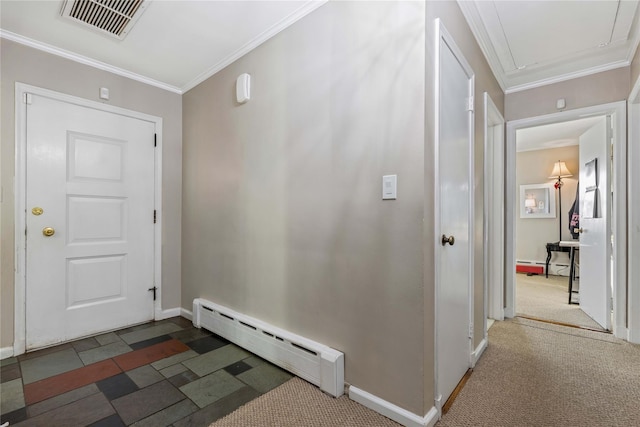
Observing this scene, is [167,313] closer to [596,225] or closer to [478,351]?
[478,351]

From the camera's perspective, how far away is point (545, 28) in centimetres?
222

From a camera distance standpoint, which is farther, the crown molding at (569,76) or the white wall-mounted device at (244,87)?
the crown molding at (569,76)

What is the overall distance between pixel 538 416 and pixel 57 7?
375 centimetres

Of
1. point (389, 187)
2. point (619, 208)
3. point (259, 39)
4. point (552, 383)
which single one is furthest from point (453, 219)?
point (619, 208)

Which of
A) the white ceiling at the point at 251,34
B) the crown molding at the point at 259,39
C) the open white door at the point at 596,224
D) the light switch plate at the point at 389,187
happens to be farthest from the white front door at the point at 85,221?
the open white door at the point at 596,224

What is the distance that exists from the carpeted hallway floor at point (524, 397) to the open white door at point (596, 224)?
636mm

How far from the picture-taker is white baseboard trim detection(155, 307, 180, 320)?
3.04m

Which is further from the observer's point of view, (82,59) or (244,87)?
(82,59)

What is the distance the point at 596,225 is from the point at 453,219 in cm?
235

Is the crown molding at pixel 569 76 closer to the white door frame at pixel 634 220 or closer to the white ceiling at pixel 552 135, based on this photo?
the white door frame at pixel 634 220

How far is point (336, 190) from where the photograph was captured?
5.89ft

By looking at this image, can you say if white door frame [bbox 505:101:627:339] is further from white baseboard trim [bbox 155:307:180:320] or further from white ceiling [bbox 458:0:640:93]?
white baseboard trim [bbox 155:307:180:320]

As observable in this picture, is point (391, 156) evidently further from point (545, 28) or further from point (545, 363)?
point (545, 363)

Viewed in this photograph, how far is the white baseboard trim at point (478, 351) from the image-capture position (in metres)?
2.11
